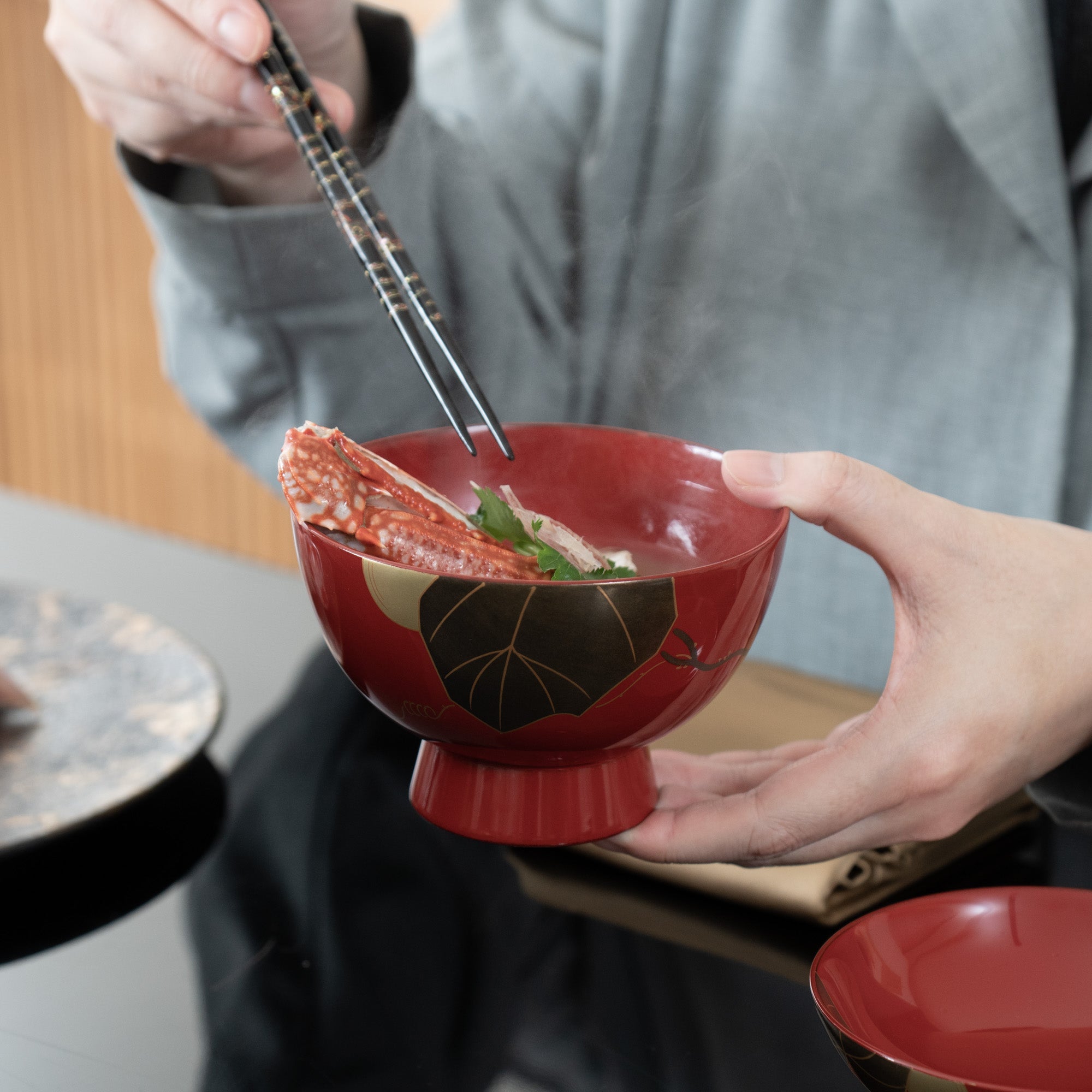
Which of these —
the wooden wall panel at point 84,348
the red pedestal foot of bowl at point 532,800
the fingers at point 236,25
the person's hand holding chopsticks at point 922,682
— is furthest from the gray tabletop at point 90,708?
the wooden wall panel at point 84,348

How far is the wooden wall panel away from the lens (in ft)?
8.40

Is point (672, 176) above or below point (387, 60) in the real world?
below

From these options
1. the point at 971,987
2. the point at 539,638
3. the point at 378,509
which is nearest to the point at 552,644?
the point at 539,638

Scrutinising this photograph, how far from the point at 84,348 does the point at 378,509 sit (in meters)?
2.63

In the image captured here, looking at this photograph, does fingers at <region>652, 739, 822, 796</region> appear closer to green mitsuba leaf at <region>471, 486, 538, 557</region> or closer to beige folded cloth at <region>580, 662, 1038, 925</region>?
beige folded cloth at <region>580, 662, 1038, 925</region>

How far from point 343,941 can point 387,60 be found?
2.62ft

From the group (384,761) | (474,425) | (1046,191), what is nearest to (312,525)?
→ (474,425)

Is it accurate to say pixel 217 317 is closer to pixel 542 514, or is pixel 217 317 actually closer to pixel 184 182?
pixel 184 182

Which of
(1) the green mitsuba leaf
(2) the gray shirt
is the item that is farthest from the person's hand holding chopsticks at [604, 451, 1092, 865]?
(2) the gray shirt

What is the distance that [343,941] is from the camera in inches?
21.0

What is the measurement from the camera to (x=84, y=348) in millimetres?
2820

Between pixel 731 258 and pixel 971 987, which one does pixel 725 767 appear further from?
pixel 731 258

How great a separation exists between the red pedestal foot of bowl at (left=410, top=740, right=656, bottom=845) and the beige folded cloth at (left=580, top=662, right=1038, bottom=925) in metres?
0.06

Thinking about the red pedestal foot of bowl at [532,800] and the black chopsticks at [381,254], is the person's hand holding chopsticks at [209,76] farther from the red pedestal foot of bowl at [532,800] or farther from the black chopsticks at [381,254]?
the red pedestal foot of bowl at [532,800]
